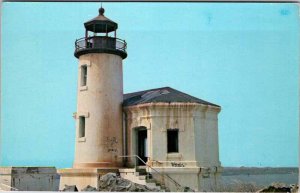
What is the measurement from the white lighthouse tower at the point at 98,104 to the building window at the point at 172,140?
116 centimetres

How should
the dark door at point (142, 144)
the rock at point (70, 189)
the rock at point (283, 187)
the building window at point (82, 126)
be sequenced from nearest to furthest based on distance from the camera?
the rock at point (283, 187) < the rock at point (70, 189) < the building window at point (82, 126) < the dark door at point (142, 144)

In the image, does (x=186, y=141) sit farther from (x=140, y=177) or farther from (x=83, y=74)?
(x=83, y=74)

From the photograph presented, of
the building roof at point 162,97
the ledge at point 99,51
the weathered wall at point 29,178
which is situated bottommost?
the weathered wall at point 29,178

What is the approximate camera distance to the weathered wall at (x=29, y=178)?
11.9m

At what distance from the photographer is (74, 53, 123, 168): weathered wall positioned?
41.3 ft

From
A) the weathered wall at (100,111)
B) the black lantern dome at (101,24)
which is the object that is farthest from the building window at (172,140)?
the black lantern dome at (101,24)

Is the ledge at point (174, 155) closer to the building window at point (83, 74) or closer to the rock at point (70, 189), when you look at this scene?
the rock at point (70, 189)

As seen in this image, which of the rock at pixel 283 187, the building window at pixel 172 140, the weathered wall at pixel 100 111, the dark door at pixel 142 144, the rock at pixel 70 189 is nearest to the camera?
the rock at pixel 283 187

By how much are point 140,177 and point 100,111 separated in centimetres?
185

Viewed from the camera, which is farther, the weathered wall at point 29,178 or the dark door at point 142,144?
the dark door at point 142,144

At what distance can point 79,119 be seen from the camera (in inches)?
506

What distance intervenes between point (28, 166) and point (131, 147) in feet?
7.83

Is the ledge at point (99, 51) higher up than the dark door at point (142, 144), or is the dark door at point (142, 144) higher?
the ledge at point (99, 51)

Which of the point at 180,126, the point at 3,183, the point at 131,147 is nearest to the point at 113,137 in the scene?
the point at 131,147
